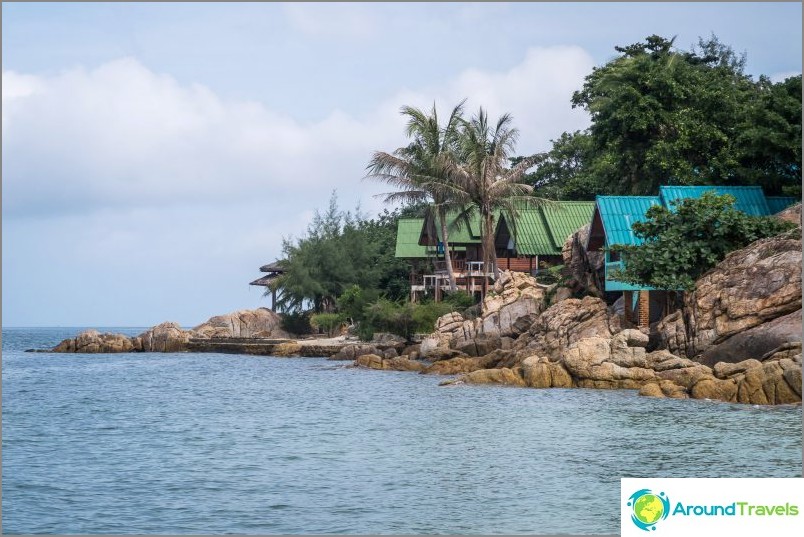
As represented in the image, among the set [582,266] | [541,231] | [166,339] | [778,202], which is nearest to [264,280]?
[166,339]

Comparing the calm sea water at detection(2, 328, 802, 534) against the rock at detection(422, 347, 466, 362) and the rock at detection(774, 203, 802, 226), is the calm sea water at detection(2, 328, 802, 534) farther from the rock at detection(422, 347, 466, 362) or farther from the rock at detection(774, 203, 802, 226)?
the rock at detection(774, 203, 802, 226)

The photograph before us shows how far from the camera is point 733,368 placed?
26.0 m

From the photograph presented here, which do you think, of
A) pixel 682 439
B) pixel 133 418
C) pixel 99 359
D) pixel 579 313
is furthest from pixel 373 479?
pixel 99 359

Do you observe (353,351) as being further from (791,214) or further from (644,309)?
(791,214)

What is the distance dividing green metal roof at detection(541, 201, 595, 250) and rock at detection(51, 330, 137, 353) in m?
27.0

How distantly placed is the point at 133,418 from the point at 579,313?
1577 centimetres

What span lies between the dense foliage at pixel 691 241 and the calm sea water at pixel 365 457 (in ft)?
17.4

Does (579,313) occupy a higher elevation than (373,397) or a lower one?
higher

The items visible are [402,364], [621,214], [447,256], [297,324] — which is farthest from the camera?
[297,324]

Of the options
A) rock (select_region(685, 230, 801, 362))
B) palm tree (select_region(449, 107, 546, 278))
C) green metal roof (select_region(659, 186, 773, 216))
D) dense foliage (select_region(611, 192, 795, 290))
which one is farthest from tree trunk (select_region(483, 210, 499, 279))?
rock (select_region(685, 230, 801, 362))

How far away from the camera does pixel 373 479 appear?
54.8ft

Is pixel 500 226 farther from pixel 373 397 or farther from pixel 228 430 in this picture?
pixel 228 430

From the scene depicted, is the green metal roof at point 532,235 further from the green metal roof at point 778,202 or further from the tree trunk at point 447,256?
the green metal roof at point 778,202

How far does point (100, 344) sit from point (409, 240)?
20.8 m
